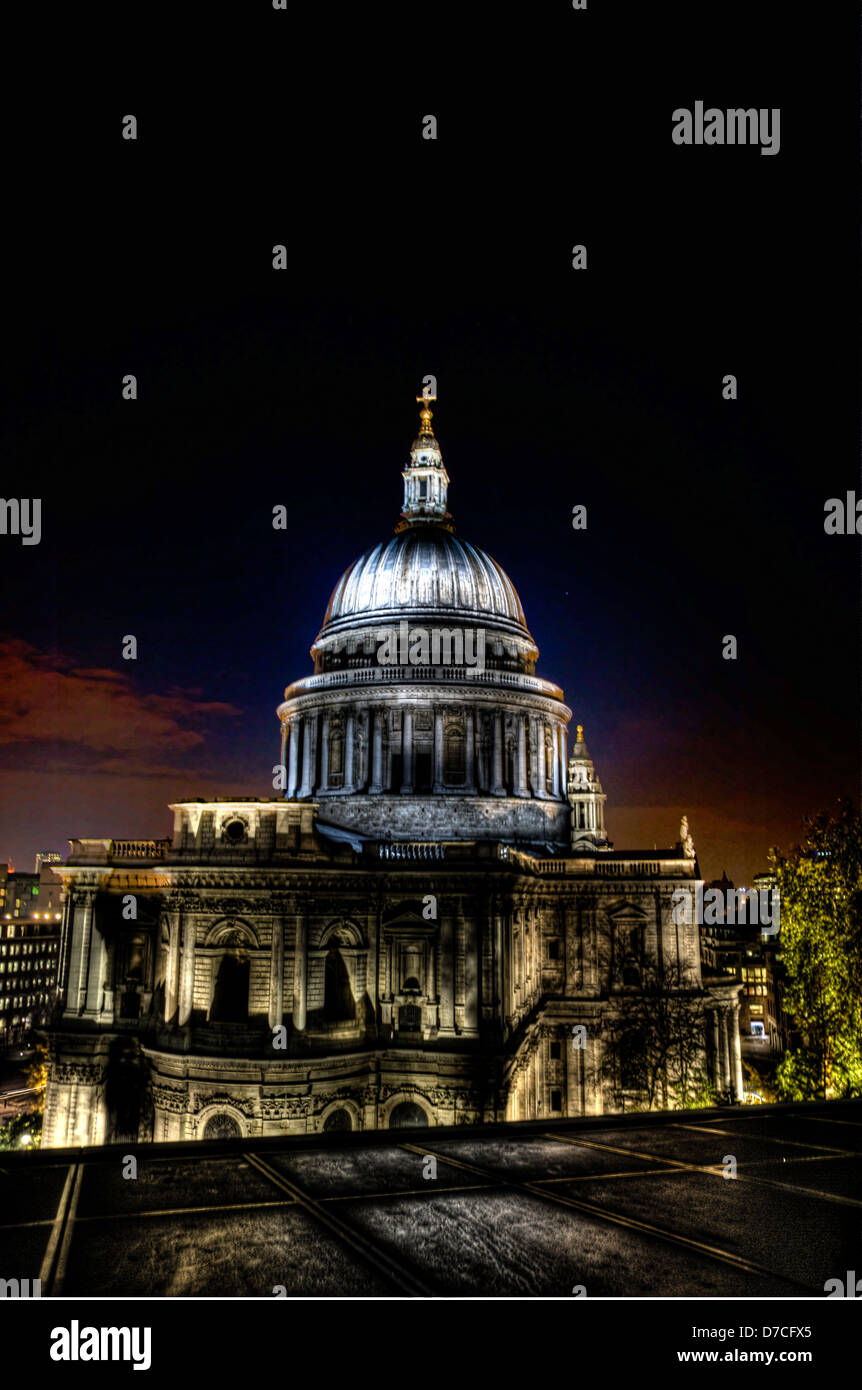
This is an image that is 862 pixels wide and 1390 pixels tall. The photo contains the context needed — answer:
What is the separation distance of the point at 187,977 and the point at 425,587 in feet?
103

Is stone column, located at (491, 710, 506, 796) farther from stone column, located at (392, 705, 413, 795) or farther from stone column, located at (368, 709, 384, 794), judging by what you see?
stone column, located at (368, 709, 384, 794)

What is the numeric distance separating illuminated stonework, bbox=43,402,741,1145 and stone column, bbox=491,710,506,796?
13 cm

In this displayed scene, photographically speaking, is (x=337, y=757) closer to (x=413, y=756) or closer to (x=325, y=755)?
(x=325, y=755)

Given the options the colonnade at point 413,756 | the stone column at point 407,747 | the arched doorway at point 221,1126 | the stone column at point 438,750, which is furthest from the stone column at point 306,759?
the arched doorway at point 221,1126

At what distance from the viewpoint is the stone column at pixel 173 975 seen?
128ft

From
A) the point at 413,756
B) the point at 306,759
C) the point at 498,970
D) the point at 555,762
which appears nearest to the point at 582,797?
the point at 555,762

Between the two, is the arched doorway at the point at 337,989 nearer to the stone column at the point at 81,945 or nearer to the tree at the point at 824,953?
the stone column at the point at 81,945

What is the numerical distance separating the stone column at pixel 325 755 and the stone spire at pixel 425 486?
17.7 meters

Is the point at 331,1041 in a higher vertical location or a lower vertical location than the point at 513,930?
lower

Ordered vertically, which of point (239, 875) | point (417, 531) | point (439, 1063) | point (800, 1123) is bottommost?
point (439, 1063)
